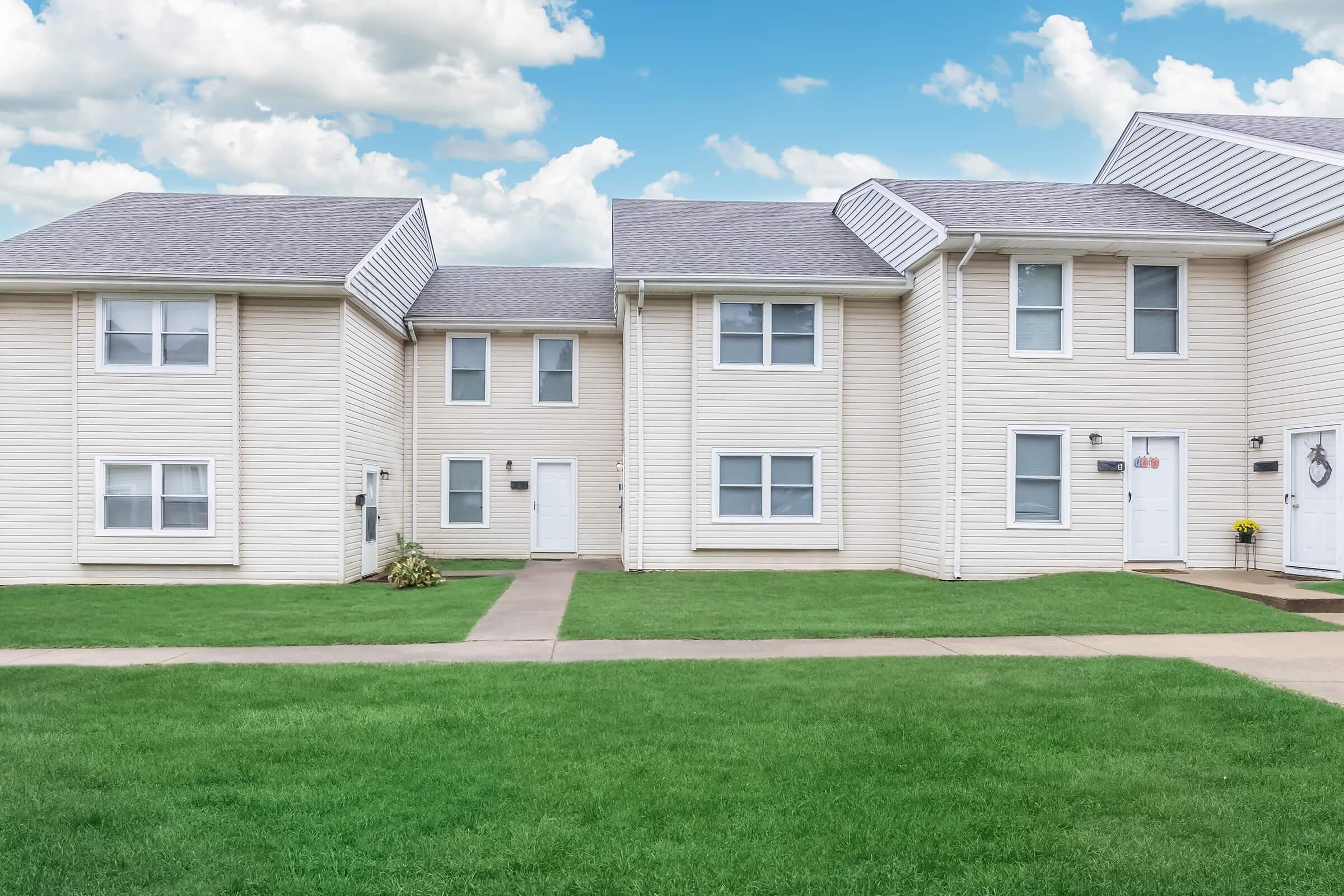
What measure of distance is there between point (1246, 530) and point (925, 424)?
5194 mm

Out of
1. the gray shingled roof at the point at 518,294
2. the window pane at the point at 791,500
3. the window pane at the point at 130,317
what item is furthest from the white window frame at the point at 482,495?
the window pane at the point at 791,500

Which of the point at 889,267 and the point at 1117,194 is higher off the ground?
the point at 1117,194

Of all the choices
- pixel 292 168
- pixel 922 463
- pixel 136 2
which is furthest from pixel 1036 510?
pixel 292 168

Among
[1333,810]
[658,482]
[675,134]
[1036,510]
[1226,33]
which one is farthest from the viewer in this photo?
[675,134]

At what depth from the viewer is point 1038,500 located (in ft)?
46.7

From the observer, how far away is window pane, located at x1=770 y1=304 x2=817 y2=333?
15797 mm

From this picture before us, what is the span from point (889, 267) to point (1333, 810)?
1306 centimetres

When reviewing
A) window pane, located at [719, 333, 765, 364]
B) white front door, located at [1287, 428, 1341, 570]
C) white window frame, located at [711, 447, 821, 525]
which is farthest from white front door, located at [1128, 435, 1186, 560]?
window pane, located at [719, 333, 765, 364]

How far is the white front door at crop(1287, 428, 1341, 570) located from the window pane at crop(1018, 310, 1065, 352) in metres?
3.68

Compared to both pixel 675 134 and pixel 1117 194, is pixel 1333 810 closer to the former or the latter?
pixel 1117 194

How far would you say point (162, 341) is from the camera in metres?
14.3

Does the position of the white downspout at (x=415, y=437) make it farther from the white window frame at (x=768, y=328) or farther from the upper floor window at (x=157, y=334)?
the white window frame at (x=768, y=328)

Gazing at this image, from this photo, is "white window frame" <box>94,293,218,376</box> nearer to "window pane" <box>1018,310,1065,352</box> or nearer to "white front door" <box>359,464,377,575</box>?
"white front door" <box>359,464,377,575</box>

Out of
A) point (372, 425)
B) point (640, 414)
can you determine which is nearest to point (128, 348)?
point (372, 425)
